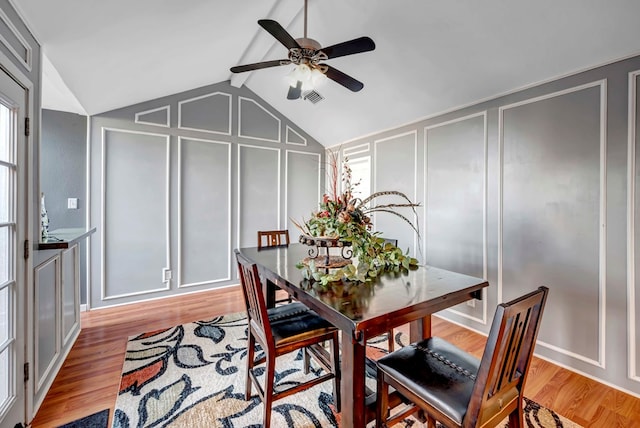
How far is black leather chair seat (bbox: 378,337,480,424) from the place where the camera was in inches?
42.6

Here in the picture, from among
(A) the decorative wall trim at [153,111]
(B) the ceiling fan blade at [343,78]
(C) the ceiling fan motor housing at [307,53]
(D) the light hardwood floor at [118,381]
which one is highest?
(A) the decorative wall trim at [153,111]

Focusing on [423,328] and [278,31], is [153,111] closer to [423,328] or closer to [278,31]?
[278,31]

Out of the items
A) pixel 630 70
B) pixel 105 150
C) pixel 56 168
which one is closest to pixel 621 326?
pixel 630 70

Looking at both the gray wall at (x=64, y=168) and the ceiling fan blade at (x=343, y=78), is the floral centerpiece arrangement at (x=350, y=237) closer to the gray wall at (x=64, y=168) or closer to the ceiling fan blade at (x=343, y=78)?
the ceiling fan blade at (x=343, y=78)

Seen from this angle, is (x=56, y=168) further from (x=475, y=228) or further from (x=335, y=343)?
(x=475, y=228)

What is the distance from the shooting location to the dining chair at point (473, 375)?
97cm

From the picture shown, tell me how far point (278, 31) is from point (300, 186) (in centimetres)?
302

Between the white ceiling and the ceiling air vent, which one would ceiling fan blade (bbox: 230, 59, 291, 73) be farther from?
the ceiling air vent

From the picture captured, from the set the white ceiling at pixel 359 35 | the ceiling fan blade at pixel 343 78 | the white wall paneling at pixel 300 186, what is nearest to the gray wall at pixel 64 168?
the white ceiling at pixel 359 35

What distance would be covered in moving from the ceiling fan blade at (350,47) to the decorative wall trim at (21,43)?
5.37 ft

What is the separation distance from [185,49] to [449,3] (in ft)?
7.52

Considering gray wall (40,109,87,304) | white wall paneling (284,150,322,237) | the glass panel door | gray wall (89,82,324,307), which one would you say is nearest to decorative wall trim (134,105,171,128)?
gray wall (89,82,324,307)

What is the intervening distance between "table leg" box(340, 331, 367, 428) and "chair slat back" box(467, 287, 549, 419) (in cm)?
41

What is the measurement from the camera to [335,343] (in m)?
1.68
